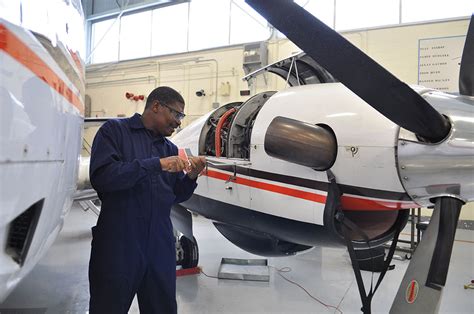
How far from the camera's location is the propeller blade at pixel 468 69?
7.07ft

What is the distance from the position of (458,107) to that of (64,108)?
6.73 ft

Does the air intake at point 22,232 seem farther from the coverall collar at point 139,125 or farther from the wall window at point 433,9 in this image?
the wall window at point 433,9

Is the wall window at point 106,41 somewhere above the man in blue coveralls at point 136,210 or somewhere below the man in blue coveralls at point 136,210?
above

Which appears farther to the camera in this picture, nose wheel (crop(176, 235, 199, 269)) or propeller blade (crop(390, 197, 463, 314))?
nose wheel (crop(176, 235, 199, 269))

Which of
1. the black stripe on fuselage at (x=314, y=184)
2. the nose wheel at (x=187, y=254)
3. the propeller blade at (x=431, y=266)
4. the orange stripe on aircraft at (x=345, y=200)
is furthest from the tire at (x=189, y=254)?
the propeller blade at (x=431, y=266)

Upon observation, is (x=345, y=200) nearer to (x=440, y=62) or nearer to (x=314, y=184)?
(x=314, y=184)

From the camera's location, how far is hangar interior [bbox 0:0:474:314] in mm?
3713

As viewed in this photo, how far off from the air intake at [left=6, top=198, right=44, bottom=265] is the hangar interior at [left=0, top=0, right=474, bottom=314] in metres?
1.55

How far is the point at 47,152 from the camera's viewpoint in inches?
44.7

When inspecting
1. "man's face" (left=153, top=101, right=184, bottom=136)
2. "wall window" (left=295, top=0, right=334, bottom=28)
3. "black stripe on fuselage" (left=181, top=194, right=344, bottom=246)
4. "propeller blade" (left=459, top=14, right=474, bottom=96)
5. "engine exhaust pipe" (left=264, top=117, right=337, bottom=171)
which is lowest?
"black stripe on fuselage" (left=181, top=194, right=344, bottom=246)

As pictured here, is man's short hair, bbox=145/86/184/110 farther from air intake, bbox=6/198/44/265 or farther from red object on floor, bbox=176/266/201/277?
red object on floor, bbox=176/266/201/277

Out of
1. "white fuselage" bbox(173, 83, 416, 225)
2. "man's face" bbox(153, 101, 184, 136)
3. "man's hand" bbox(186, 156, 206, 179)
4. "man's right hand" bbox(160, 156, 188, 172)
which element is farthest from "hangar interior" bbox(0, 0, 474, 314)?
"man's right hand" bbox(160, 156, 188, 172)

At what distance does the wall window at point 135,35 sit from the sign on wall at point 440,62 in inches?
354

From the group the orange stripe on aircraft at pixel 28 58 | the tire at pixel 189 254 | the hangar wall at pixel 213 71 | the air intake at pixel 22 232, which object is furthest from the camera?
the hangar wall at pixel 213 71
